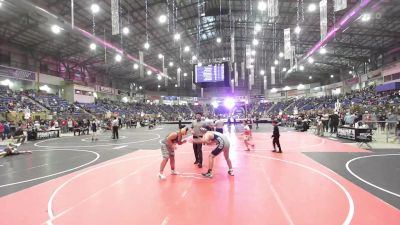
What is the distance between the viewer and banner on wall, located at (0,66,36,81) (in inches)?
1186

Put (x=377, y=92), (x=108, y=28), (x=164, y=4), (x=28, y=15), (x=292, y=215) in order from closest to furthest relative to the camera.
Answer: (x=292, y=215), (x=28, y=15), (x=164, y=4), (x=108, y=28), (x=377, y=92)

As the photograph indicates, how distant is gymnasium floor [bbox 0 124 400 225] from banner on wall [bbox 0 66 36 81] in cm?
2627

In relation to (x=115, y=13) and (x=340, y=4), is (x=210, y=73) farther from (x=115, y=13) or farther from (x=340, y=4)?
(x=340, y=4)

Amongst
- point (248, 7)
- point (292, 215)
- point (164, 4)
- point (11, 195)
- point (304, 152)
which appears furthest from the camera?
point (248, 7)

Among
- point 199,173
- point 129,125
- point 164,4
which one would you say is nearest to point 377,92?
point 164,4

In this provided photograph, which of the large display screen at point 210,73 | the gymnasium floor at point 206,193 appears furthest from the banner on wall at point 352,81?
the gymnasium floor at point 206,193

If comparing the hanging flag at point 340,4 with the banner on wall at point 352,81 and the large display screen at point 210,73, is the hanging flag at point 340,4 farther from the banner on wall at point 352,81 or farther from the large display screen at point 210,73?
the banner on wall at point 352,81

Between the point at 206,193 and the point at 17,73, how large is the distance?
34829 mm

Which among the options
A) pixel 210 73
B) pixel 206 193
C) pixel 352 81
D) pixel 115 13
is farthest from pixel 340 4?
pixel 352 81

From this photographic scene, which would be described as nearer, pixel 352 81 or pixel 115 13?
pixel 115 13

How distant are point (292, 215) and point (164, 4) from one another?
2465cm

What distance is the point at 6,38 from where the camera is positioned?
28.6 m

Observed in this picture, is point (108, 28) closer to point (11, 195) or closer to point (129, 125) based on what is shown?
point (129, 125)

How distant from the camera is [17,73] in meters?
31.8
